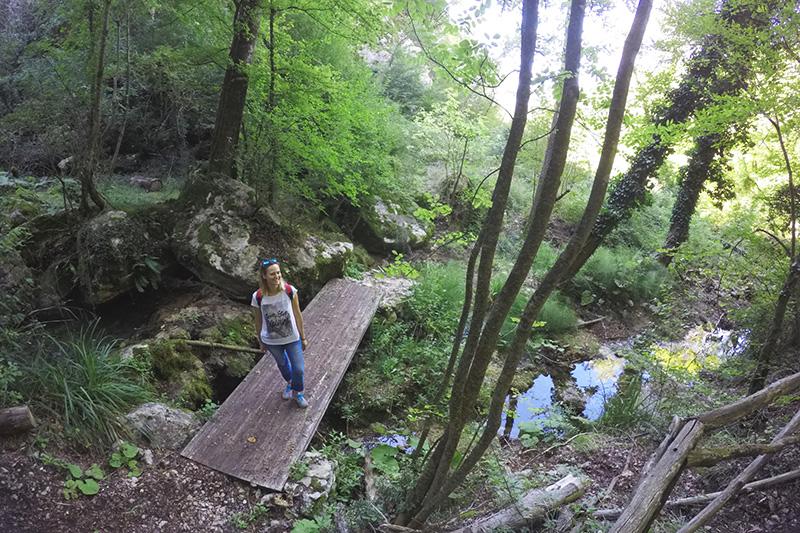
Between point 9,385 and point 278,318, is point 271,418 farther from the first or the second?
point 9,385

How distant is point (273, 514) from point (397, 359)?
10.9 ft

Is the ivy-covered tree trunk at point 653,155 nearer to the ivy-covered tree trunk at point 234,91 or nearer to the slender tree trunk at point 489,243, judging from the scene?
the slender tree trunk at point 489,243

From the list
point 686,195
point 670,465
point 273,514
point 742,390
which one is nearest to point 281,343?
point 273,514

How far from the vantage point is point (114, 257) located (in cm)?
554

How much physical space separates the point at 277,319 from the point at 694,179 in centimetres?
1089

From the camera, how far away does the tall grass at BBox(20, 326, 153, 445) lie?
3500mm

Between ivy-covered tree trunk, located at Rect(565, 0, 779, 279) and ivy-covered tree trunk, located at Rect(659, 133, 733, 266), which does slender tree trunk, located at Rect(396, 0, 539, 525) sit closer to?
ivy-covered tree trunk, located at Rect(565, 0, 779, 279)

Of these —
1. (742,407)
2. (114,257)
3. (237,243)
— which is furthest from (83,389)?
(742,407)

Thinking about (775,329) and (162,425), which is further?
(775,329)

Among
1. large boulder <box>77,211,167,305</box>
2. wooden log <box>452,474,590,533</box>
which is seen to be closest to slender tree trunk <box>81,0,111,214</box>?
large boulder <box>77,211,167,305</box>

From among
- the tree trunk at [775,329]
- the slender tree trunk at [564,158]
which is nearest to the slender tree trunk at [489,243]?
the slender tree trunk at [564,158]

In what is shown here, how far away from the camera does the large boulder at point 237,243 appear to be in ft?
19.9

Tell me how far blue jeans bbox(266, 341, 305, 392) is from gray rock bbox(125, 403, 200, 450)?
0.96 meters

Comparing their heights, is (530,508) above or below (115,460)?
above
